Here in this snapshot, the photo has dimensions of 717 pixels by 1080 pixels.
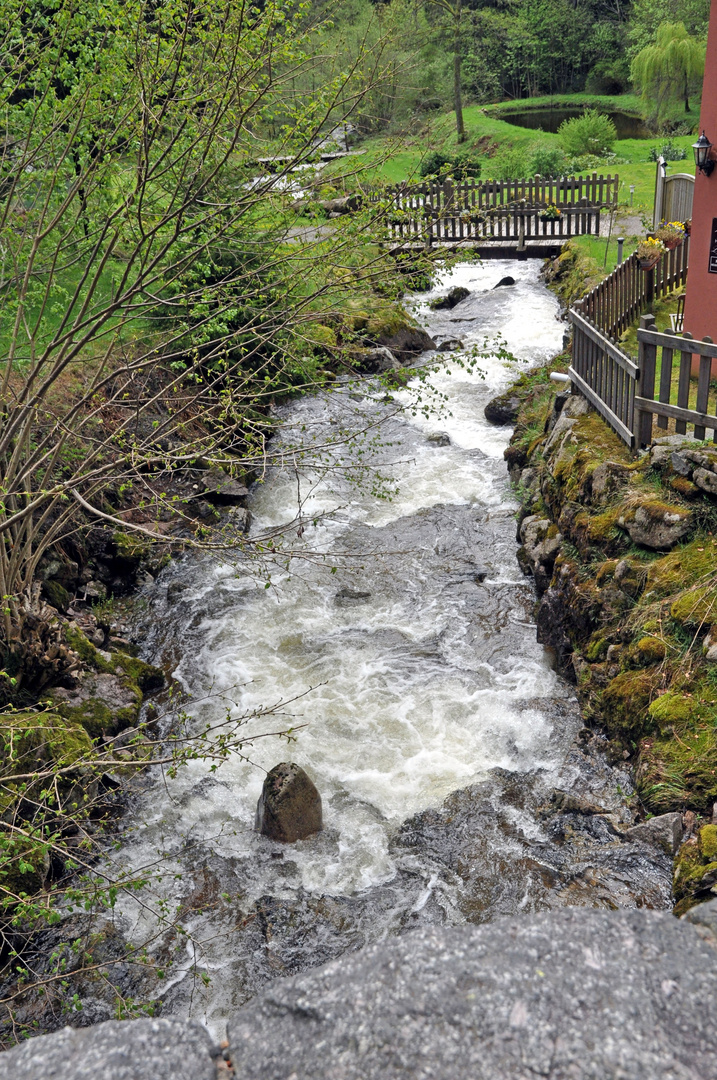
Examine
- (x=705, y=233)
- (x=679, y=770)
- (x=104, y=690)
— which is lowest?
(x=104, y=690)

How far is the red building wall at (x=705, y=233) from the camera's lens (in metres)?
9.86

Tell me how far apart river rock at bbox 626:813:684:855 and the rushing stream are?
16 centimetres

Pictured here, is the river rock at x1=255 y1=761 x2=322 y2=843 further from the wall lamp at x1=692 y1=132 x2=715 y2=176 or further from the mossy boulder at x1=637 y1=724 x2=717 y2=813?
the wall lamp at x1=692 y1=132 x2=715 y2=176

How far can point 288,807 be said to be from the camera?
6.84 m

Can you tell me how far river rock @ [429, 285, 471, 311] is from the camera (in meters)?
21.3

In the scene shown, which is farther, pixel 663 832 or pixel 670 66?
pixel 670 66

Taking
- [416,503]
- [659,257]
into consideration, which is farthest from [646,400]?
[659,257]

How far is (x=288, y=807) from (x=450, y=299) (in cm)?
1725

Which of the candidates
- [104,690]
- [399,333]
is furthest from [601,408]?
[399,333]

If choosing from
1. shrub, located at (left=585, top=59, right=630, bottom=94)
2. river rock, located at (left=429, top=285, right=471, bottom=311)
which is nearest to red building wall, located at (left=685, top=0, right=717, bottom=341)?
river rock, located at (left=429, top=285, right=471, bottom=311)

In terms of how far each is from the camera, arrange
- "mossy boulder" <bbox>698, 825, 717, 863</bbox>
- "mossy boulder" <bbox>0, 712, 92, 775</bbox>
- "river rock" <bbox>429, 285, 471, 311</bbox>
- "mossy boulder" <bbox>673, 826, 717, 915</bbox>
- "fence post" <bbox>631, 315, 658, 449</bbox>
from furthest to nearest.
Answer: "river rock" <bbox>429, 285, 471, 311</bbox>, "fence post" <bbox>631, 315, 658, 449</bbox>, "mossy boulder" <bbox>0, 712, 92, 775</bbox>, "mossy boulder" <bbox>698, 825, 717, 863</bbox>, "mossy boulder" <bbox>673, 826, 717, 915</bbox>

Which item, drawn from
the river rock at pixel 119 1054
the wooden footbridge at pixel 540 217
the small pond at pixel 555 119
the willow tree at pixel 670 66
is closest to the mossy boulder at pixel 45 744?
the river rock at pixel 119 1054

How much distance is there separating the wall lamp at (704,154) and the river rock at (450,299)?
36.8 ft

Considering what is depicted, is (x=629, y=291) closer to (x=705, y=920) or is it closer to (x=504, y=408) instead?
(x=504, y=408)
